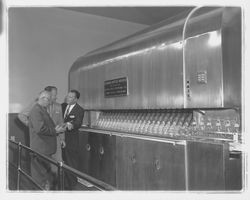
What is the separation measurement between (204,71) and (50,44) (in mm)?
3266

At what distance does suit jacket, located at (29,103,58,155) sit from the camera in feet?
9.35

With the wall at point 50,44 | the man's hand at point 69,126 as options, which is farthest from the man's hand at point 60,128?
the wall at point 50,44

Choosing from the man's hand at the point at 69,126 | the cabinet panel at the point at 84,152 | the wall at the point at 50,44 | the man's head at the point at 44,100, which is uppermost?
the wall at the point at 50,44

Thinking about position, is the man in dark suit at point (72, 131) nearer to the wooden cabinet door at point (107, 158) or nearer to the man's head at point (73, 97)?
the man's head at point (73, 97)

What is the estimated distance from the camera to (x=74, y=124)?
13.4 ft

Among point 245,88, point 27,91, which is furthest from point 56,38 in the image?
point 245,88

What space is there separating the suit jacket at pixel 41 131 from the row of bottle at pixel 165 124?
100 centimetres

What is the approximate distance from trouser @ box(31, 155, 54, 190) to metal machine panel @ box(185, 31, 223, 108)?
1296 mm

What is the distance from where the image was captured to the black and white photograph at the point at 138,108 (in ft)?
5.21

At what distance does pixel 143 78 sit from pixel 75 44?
2485mm

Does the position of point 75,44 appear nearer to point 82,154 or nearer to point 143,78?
point 82,154

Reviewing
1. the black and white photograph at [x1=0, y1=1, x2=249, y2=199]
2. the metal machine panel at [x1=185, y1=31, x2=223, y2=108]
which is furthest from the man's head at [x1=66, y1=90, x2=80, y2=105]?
the metal machine panel at [x1=185, y1=31, x2=223, y2=108]

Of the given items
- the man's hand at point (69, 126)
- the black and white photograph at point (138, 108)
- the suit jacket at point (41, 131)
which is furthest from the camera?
the man's hand at point (69, 126)

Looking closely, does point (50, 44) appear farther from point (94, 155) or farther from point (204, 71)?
point (204, 71)
